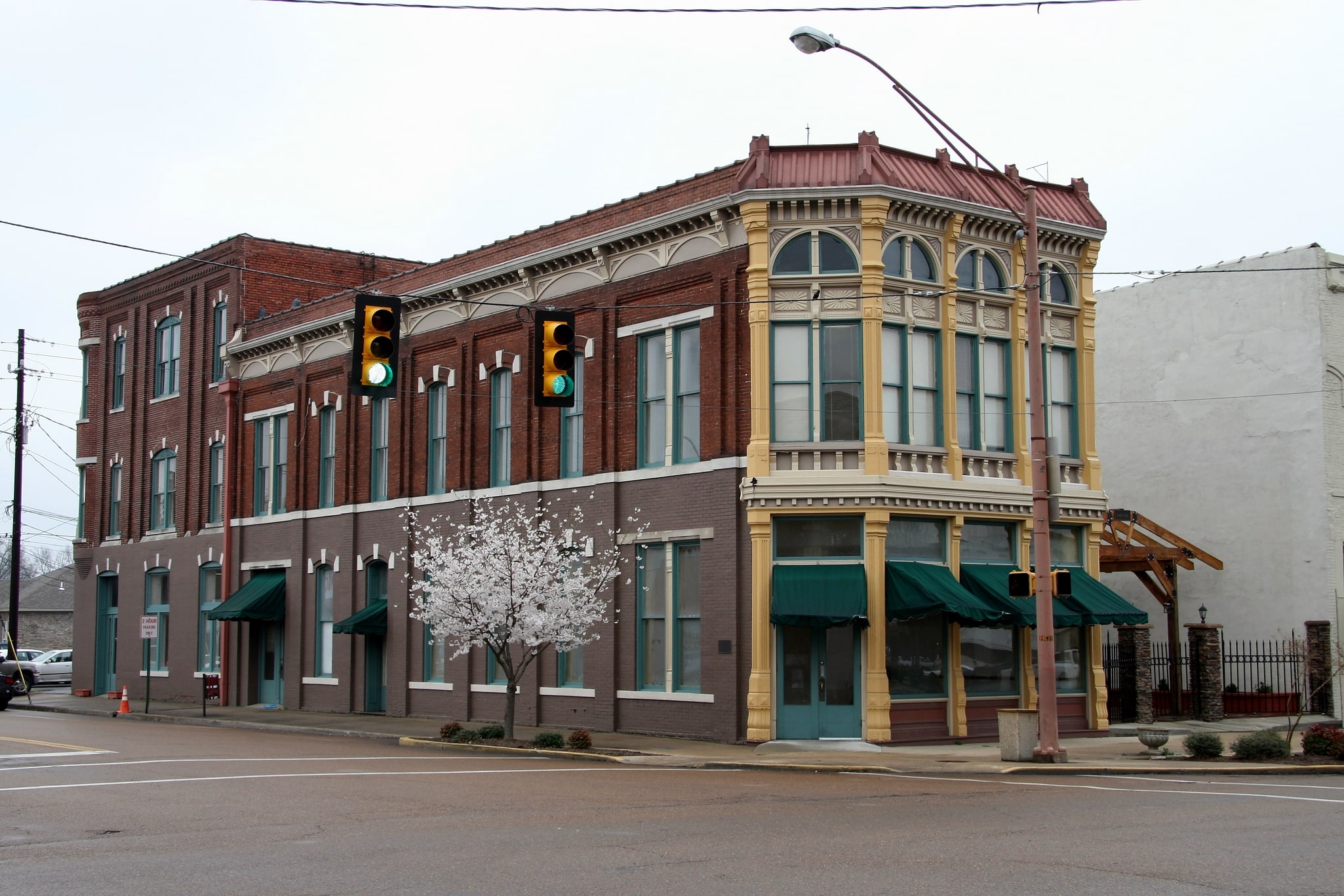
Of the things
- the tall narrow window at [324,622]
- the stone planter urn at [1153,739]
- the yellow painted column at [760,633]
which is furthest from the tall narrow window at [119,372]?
the stone planter urn at [1153,739]

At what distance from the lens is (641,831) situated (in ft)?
43.4

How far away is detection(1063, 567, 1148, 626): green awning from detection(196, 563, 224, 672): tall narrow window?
24.1m

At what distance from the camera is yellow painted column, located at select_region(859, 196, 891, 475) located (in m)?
24.4

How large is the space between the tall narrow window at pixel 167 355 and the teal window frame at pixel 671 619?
70.6 ft

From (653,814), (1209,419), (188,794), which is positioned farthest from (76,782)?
(1209,419)

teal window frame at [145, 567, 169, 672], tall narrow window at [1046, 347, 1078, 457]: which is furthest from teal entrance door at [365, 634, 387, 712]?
Result: tall narrow window at [1046, 347, 1078, 457]

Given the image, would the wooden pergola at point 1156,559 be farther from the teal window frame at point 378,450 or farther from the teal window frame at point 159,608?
the teal window frame at point 159,608

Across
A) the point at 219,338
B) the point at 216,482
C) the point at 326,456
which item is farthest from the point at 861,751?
the point at 219,338

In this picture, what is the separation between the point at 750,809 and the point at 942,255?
13491 mm

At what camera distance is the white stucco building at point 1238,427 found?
31219mm

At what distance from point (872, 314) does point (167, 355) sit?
2681 centimetres

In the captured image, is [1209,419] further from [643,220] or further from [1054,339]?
[643,220]

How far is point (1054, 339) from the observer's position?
27438mm

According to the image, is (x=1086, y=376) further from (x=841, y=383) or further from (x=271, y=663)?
(x=271, y=663)
